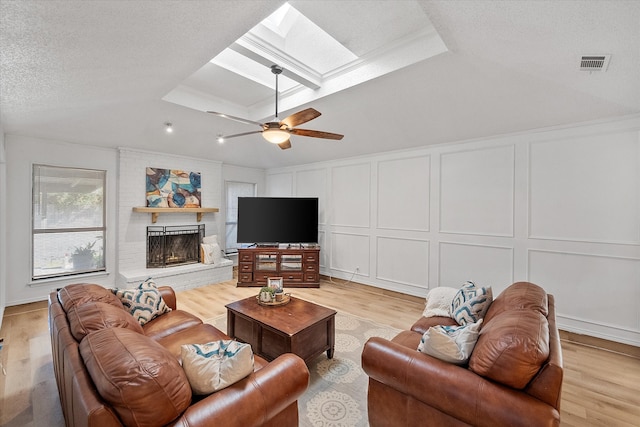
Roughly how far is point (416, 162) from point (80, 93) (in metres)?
4.54

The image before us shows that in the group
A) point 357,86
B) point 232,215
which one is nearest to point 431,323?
point 357,86

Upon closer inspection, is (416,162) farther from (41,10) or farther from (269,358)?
(41,10)

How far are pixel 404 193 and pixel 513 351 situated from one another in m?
3.69

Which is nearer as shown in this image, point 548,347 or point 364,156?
→ point 548,347

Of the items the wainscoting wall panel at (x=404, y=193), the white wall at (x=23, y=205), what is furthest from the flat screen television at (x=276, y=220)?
the white wall at (x=23, y=205)

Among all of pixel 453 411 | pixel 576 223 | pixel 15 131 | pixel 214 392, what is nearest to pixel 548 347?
pixel 453 411

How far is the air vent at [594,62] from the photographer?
7.50ft

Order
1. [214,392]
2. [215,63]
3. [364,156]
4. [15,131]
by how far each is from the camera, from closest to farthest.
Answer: [214,392] < [215,63] < [15,131] < [364,156]

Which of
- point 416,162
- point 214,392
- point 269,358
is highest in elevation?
point 416,162

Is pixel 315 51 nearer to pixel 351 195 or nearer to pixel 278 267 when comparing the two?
pixel 351 195

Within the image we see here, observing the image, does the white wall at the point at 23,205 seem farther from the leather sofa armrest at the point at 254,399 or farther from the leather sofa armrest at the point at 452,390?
the leather sofa armrest at the point at 452,390

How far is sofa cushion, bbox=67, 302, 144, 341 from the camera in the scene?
62.4 inches

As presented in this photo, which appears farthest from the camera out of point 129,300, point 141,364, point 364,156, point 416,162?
point 364,156

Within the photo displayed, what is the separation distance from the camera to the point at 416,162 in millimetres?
4715
